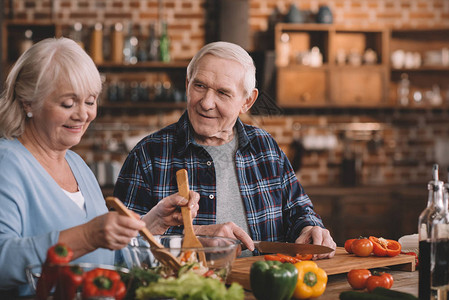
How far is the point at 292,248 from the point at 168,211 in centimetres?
43

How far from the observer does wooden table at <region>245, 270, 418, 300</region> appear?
1.60 meters

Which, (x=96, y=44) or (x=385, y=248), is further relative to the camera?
(x=96, y=44)

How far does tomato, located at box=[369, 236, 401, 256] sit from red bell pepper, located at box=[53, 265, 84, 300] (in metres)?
1.14

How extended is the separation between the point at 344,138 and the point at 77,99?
4.54m

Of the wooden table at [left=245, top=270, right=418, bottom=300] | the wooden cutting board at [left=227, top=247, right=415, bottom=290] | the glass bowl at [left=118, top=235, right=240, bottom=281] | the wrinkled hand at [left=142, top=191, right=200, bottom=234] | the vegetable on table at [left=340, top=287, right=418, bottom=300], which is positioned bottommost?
the wooden table at [left=245, top=270, right=418, bottom=300]

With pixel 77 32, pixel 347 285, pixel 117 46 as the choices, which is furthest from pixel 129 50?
pixel 347 285

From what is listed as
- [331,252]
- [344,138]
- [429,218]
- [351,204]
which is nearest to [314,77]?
[344,138]

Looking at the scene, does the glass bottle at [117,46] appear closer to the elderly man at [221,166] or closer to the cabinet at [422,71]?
the cabinet at [422,71]

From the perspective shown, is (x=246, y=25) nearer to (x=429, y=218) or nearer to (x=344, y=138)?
(x=344, y=138)

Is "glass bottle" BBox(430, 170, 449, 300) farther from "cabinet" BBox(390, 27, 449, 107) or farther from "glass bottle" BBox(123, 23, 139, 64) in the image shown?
"cabinet" BBox(390, 27, 449, 107)

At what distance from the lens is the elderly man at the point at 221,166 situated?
221 cm

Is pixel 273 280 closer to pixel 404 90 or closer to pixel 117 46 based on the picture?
pixel 117 46

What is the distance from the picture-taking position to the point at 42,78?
5.35 feet

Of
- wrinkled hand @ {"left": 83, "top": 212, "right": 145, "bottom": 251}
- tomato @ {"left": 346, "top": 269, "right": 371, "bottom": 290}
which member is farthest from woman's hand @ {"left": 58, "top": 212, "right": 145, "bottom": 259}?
tomato @ {"left": 346, "top": 269, "right": 371, "bottom": 290}
